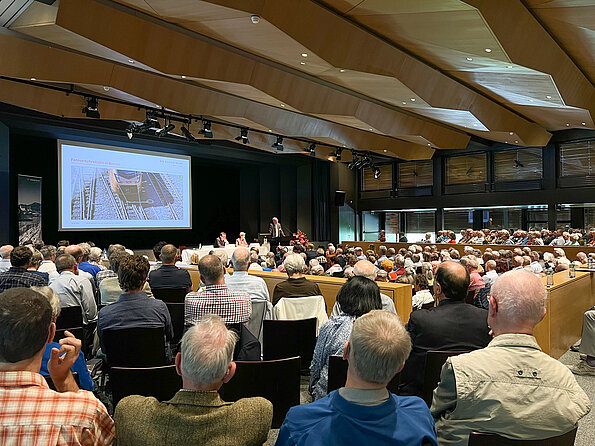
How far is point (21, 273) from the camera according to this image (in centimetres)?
401

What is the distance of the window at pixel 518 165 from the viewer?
15.1 m

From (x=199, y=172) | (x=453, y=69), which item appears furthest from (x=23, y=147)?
(x=453, y=69)

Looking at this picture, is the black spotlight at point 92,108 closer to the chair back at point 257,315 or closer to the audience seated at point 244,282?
the audience seated at point 244,282

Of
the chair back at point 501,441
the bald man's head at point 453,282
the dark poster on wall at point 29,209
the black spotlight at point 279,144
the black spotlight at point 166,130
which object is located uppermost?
the black spotlight at point 279,144

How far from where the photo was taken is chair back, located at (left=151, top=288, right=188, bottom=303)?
4.73 meters

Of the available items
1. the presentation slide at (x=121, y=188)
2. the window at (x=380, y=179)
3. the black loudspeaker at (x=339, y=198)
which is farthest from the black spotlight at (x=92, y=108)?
the window at (x=380, y=179)

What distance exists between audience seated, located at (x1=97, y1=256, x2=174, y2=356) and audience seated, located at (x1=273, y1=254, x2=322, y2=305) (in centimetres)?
124

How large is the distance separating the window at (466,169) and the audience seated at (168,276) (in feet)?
45.5

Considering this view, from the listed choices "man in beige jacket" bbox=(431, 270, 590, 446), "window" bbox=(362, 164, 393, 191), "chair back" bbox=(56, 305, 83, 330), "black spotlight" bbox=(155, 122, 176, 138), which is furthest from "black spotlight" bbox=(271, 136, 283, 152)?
"man in beige jacket" bbox=(431, 270, 590, 446)

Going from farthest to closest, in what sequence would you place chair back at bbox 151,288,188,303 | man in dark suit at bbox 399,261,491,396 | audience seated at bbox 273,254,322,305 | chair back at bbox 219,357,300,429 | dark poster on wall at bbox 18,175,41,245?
dark poster on wall at bbox 18,175,41,245, chair back at bbox 151,288,188,303, audience seated at bbox 273,254,322,305, man in dark suit at bbox 399,261,491,396, chair back at bbox 219,357,300,429

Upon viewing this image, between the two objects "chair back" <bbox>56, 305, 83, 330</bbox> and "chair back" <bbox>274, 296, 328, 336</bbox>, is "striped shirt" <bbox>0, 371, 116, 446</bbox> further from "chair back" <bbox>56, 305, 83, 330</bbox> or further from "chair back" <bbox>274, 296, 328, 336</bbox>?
"chair back" <bbox>274, 296, 328, 336</bbox>

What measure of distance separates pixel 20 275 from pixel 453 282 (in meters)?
3.57

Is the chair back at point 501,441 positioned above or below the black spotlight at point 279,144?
below

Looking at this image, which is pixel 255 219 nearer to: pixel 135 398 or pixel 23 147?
pixel 23 147
